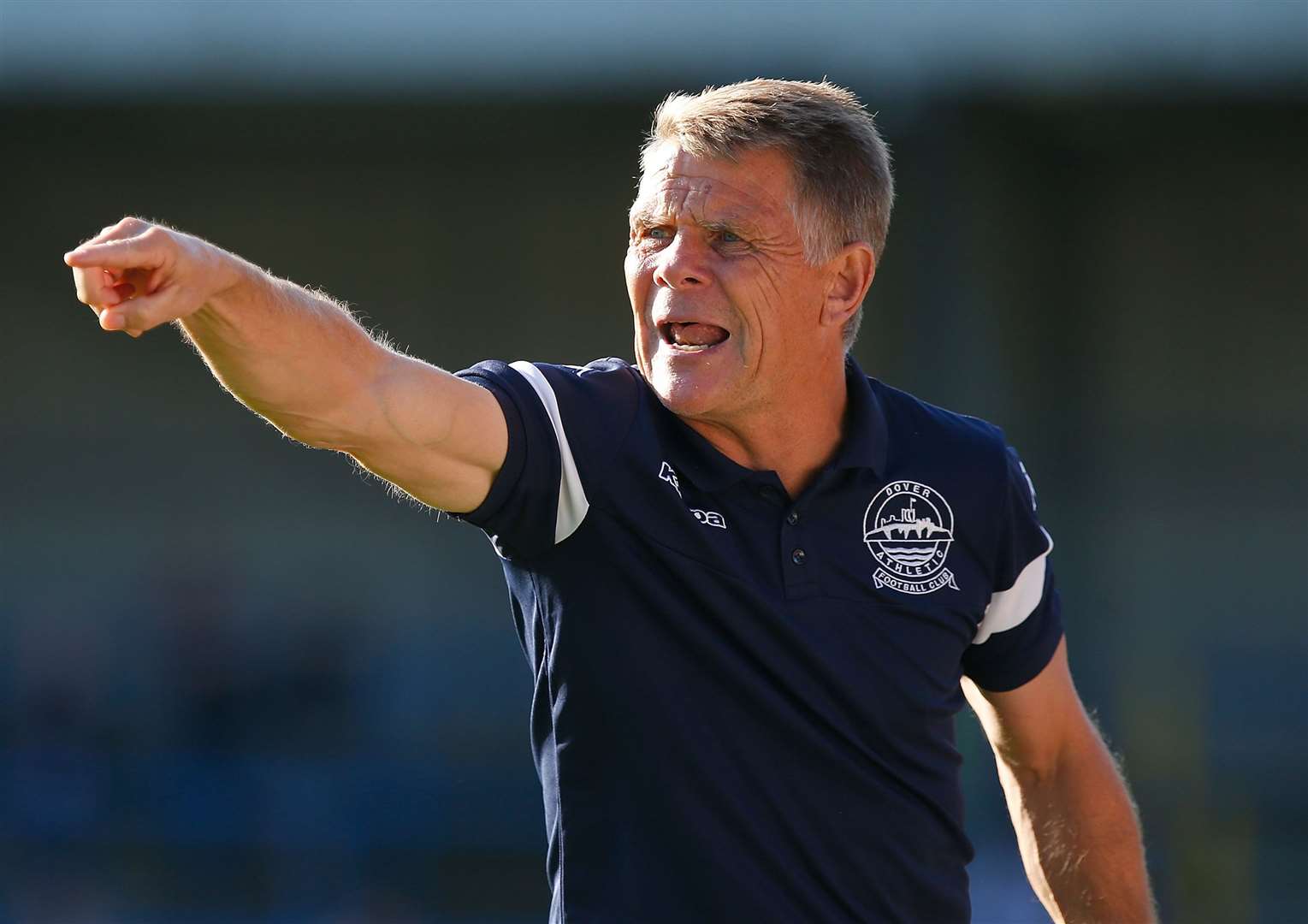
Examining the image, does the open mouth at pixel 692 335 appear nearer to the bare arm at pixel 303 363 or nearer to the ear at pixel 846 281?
the ear at pixel 846 281

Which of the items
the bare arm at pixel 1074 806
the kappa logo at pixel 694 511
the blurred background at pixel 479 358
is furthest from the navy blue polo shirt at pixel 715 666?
the blurred background at pixel 479 358

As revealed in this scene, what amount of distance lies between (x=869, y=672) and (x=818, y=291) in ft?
2.12

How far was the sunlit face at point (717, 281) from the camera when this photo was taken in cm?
267

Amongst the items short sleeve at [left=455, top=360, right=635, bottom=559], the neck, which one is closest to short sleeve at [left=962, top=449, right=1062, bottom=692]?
the neck

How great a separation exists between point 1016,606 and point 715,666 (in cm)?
67

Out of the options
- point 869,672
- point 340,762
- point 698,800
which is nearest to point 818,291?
point 869,672

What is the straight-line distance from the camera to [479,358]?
13.6 meters

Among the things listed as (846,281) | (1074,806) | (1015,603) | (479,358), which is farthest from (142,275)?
(479,358)

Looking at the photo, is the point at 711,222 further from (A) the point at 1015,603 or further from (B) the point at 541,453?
(A) the point at 1015,603

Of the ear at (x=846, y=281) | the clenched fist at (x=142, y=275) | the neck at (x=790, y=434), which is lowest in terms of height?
the neck at (x=790, y=434)

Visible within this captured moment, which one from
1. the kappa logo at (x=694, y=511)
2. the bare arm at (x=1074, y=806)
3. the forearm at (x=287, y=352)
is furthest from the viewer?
the bare arm at (x=1074, y=806)

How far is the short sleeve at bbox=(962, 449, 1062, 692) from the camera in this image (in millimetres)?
2939

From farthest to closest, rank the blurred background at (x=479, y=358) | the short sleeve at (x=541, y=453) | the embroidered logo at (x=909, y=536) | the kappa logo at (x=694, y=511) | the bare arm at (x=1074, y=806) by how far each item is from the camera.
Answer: the blurred background at (x=479, y=358), the bare arm at (x=1074, y=806), the embroidered logo at (x=909, y=536), the kappa logo at (x=694, y=511), the short sleeve at (x=541, y=453)

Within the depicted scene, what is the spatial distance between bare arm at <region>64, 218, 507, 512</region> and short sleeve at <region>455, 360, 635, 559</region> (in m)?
0.03
